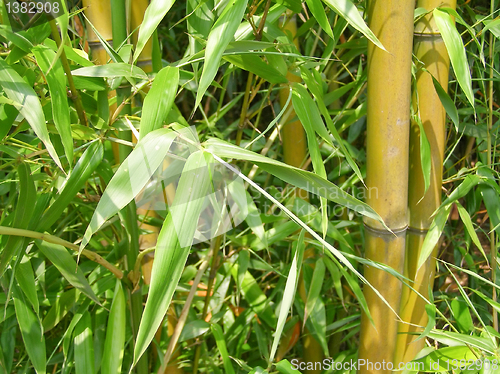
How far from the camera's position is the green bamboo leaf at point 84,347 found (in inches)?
22.5

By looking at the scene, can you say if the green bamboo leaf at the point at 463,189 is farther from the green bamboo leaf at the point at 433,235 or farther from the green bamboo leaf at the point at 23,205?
the green bamboo leaf at the point at 23,205

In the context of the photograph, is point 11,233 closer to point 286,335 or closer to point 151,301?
point 151,301

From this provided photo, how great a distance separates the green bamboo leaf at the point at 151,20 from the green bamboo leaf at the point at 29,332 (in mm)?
343

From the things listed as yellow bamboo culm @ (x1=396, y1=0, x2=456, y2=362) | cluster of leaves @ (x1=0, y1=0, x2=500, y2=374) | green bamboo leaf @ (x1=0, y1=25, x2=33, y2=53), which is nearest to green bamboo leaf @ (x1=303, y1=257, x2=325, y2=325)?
cluster of leaves @ (x1=0, y1=0, x2=500, y2=374)

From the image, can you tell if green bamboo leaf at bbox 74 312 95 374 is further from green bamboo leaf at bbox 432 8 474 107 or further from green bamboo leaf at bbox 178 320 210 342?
green bamboo leaf at bbox 432 8 474 107

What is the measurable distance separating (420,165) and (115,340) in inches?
18.6

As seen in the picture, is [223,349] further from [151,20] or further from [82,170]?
[151,20]

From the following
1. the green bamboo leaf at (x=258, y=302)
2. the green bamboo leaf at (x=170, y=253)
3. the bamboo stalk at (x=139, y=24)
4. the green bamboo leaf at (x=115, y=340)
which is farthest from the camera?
the green bamboo leaf at (x=258, y=302)

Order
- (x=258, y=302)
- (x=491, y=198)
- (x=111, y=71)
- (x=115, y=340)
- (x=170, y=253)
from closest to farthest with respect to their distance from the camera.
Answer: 1. (x=170, y=253)
2. (x=111, y=71)
3. (x=115, y=340)
4. (x=491, y=198)
5. (x=258, y=302)

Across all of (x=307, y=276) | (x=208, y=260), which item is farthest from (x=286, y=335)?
(x=208, y=260)

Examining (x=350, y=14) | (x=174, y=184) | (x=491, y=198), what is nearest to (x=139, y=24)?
(x=174, y=184)
